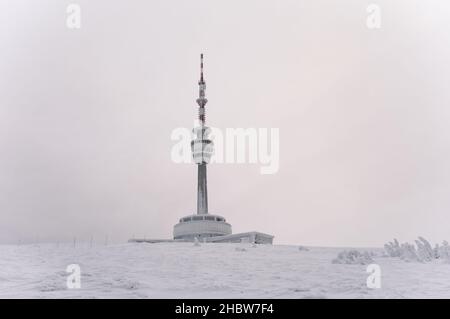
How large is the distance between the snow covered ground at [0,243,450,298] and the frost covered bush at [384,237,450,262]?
1021mm

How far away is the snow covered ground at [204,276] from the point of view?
783 inches

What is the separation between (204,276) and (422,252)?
14.7m

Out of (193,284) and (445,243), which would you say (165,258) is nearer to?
(193,284)

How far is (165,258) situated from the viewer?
30.7 meters

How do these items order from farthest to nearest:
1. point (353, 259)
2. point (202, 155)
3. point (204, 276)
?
point (202, 155)
point (353, 259)
point (204, 276)

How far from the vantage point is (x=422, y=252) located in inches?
1183

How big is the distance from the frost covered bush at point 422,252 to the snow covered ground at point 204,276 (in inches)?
40.2
